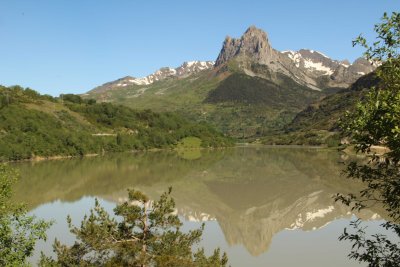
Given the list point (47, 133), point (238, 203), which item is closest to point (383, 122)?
point (238, 203)

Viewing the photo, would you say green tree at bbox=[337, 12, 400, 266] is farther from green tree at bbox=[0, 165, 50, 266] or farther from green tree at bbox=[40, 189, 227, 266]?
green tree at bbox=[0, 165, 50, 266]

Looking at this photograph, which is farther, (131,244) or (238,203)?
(238,203)

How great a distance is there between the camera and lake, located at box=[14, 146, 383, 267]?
1422 inches

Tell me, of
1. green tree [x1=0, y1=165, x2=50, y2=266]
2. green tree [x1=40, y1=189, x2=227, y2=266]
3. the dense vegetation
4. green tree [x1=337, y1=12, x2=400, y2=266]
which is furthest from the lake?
the dense vegetation

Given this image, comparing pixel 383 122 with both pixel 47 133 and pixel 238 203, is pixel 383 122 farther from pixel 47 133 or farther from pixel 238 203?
pixel 47 133

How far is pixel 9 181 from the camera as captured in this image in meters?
18.9

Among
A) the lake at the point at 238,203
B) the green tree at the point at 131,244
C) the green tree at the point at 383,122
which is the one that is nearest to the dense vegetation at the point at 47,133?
the lake at the point at 238,203

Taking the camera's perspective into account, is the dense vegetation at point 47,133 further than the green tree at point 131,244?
Yes

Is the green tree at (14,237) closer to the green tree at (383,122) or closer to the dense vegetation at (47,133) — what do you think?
the green tree at (383,122)

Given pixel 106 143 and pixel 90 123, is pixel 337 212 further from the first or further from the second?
pixel 90 123

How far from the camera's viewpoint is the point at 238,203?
61.5 m

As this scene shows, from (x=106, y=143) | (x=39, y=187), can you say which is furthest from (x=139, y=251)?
(x=106, y=143)

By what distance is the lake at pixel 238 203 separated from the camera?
36.1 m

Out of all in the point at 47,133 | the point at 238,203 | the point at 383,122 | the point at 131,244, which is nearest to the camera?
the point at 383,122
